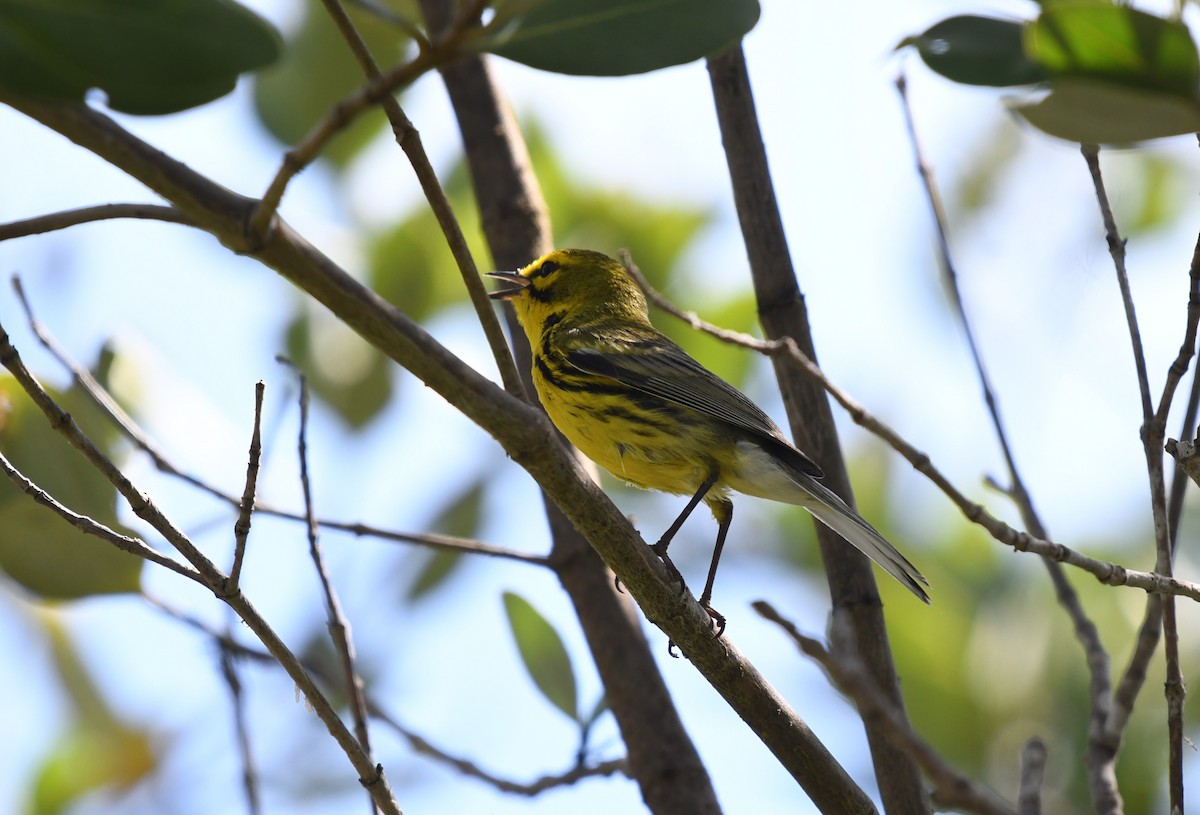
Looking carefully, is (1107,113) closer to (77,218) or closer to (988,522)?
(988,522)

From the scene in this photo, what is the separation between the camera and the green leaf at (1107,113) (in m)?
1.31

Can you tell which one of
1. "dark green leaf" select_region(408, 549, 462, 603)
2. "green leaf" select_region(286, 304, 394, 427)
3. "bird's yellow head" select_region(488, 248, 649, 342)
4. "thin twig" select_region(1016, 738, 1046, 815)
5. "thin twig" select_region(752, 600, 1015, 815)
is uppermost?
"bird's yellow head" select_region(488, 248, 649, 342)

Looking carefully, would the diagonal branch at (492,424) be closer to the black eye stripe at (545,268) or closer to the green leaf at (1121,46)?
the green leaf at (1121,46)

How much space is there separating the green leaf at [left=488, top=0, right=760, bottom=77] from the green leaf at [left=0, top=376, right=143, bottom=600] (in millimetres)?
1571

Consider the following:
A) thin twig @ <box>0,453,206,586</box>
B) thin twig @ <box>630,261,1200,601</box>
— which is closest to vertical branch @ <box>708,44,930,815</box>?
thin twig @ <box>630,261,1200,601</box>

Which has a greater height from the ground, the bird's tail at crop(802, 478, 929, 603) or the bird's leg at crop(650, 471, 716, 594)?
the bird's leg at crop(650, 471, 716, 594)

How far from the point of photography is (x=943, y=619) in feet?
13.1

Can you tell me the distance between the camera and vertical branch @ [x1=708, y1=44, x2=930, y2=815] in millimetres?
2832

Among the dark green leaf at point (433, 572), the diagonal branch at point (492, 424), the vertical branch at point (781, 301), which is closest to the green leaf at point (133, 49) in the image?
the diagonal branch at point (492, 424)

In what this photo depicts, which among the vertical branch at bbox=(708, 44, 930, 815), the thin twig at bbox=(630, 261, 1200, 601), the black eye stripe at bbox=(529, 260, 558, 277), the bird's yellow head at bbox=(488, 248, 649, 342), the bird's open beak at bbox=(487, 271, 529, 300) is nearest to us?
the thin twig at bbox=(630, 261, 1200, 601)

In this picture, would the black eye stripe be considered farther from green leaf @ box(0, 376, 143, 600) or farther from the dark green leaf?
green leaf @ box(0, 376, 143, 600)

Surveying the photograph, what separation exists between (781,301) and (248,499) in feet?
4.69

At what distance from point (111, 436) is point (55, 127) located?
1.56 meters

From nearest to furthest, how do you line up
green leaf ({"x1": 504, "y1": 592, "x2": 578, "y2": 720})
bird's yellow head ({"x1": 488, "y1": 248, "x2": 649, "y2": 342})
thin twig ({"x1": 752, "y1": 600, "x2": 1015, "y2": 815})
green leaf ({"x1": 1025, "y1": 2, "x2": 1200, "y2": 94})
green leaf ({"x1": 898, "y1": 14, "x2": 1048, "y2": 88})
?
thin twig ({"x1": 752, "y1": 600, "x2": 1015, "y2": 815}) < green leaf ({"x1": 1025, "y1": 2, "x2": 1200, "y2": 94}) < green leaf ({"x1": 898, "y1": 14, "x2": 1048, "y2": 88}) < green leaf ({"x1": 504, "y1": 592, "x2": 578, "y2": 720}) < bird's yellow head ({"x1": 488, "y1": 248, "x2": 649, "y2": 342})
